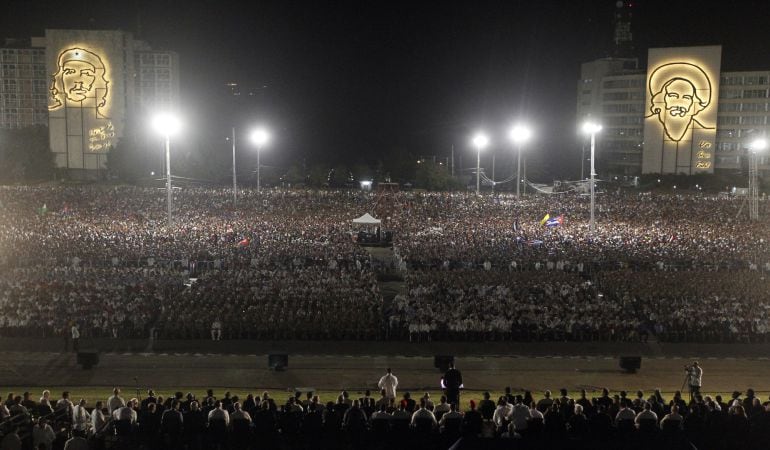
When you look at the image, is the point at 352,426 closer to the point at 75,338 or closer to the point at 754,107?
the point at 75,338

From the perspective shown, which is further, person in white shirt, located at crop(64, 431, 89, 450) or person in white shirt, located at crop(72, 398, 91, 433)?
person in white shirt, located at crop(72, 398, 91, 433)

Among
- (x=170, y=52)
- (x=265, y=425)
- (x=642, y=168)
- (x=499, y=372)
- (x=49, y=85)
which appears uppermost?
(x=170, y=52)

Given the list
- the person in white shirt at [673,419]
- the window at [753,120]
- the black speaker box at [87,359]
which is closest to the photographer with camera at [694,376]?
the person in white shirt at [673,419]

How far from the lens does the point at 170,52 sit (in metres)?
112

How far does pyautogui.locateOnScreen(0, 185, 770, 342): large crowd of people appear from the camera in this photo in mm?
22984

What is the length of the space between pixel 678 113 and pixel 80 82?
75.8m

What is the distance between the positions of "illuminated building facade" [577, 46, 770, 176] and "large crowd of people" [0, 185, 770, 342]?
3831 centimetres

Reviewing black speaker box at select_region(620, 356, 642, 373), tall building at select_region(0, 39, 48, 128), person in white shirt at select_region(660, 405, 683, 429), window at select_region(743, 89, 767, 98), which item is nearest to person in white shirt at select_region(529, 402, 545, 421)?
person in white shirt at select_region(660, 405, 683, 429)

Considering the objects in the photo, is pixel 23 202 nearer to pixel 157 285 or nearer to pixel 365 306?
pixel 157 285

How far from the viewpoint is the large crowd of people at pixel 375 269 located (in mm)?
22984

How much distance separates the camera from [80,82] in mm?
92562

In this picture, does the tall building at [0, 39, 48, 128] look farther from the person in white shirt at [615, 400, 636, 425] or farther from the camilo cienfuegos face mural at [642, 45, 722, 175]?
the person in white shirt at [615, 400, 636, 425]

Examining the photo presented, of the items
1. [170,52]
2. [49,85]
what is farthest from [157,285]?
[170,52]

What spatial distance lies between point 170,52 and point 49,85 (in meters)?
23.7
